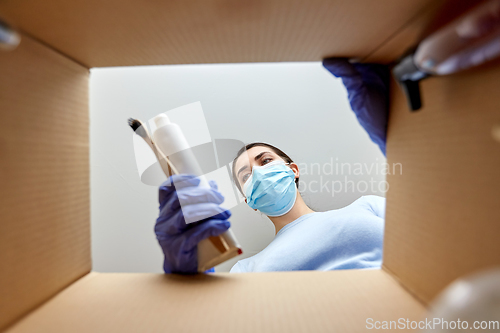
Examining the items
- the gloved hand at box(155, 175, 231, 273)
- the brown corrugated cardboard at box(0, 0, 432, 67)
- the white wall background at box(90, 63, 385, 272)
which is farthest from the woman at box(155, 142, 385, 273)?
the brown corrugated cardboard at box(0, 0, 432, 67)

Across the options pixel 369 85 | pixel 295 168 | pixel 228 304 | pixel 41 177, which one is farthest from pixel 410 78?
pixel 295 168

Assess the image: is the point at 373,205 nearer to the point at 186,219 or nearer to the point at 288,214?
the point at 288,214

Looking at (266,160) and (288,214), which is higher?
(266,160)

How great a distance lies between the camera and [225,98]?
116cm

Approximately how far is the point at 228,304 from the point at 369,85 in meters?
0.46

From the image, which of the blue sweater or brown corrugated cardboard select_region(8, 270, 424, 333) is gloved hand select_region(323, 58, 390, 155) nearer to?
brown corrugated cardboard select_region(8, 270, 424, 333)

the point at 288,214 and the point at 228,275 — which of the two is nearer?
the point at 228,275

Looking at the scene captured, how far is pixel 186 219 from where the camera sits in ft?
1.78

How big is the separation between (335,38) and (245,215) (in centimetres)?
98

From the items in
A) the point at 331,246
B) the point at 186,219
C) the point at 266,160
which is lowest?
the point at 331,246

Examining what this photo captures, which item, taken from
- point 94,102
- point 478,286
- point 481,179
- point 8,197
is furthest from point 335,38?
point 94,102

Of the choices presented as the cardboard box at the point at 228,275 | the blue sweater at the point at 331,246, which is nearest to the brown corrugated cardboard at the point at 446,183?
the cardboard box at the point at 228,275

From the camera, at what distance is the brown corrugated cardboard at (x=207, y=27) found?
1.13 ft

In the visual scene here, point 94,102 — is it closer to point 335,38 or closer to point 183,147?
point 183,147
